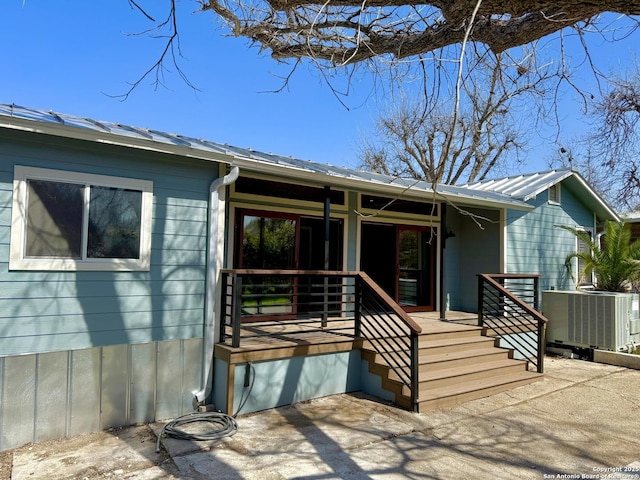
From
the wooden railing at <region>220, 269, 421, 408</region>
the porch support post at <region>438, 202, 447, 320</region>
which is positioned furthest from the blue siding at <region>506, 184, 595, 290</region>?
the wooden railing at <region>220, 269, 421, 408</region>

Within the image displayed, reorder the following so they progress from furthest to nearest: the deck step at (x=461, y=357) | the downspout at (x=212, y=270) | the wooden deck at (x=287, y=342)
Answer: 1. the deck step at (x=461, y=357)
2. the downspout at (x=212, y=270)
3. the wooden deck at (x=287, y=342)

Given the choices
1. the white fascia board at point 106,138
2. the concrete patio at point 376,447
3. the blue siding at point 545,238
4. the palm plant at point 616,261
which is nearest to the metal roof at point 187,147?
the white fascia board at point 106,138

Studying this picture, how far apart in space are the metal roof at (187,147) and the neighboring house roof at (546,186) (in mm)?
1016

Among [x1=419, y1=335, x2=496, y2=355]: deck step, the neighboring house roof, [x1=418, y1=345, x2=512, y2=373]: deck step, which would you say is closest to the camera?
[x1=418, y1=345, x2=512, y2=373]: deck step

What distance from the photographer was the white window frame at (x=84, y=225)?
3750 millimetres

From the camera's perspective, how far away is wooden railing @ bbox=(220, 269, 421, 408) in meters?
4.71

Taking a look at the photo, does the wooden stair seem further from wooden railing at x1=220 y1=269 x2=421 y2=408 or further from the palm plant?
the palm plant

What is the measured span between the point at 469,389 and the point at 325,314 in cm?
200

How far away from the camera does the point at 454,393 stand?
4.99 meters

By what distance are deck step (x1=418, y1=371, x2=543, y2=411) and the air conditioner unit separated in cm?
225

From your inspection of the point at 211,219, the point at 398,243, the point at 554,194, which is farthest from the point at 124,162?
the point at 554,194

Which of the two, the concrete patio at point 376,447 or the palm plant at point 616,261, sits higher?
the palm plant at point 616,261

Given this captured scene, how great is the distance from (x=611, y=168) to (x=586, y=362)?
754 centimetres

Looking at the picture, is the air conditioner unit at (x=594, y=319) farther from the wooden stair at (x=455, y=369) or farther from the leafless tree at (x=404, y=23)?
the leafless tree at (x=404, y=23)
